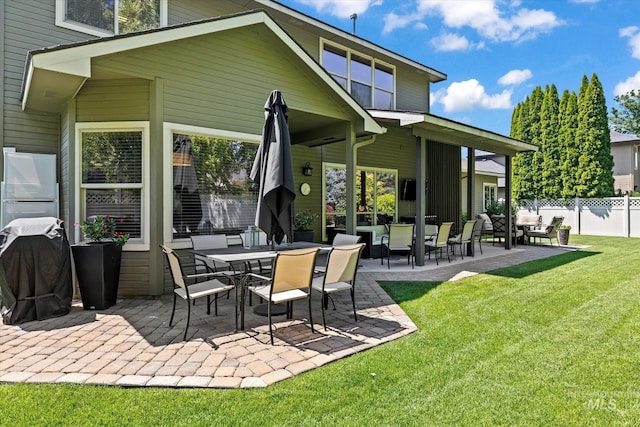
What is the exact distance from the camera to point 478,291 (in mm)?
5973

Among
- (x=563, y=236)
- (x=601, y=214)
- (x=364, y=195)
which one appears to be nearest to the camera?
(x=364, y=195)

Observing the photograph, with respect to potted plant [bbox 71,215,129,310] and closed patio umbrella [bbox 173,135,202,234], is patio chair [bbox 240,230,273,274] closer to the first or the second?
closed patio umbrella [bbox 173,135,202,234]

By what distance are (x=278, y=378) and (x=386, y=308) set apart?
2390mm

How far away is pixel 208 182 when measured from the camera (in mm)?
6387

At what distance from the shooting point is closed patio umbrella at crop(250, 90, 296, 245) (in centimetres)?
462

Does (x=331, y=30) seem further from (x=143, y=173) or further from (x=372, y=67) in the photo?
(x=143, y=173)

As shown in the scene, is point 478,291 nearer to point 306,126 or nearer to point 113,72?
point 306,126

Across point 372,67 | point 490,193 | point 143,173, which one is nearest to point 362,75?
point 372,67

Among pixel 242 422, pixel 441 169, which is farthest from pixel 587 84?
pixel 242 422

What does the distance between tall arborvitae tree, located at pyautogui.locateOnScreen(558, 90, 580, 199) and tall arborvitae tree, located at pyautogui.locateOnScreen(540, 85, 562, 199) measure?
0.26m

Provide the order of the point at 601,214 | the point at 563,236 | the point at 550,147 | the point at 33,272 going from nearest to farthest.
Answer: the point at 33,272, the point at 563,236, the point at 601,214, the point at 550,147

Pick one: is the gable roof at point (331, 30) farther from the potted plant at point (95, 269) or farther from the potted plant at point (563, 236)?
the potted plant at point (563, 236)

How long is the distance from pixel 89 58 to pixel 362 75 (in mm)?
7978

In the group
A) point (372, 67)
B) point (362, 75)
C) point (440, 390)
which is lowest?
point (440, 390)
